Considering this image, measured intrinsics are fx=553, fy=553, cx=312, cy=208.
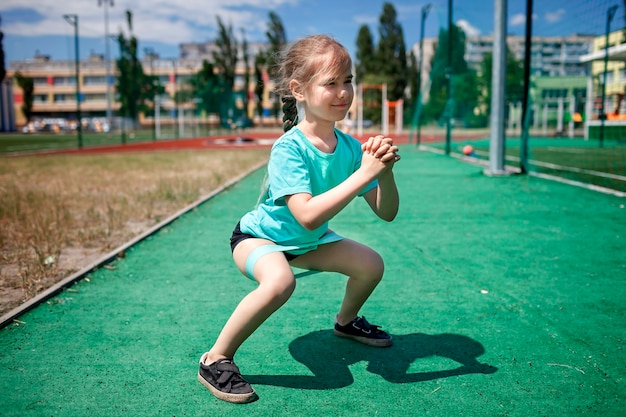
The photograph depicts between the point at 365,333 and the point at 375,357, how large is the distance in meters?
0.16

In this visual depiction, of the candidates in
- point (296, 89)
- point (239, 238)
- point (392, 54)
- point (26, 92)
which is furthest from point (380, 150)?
point (26, 92)

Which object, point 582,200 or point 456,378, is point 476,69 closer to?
point 582,200

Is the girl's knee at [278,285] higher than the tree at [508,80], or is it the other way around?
the tree at [508,80]

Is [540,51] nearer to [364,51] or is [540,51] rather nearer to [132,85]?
[132,85]

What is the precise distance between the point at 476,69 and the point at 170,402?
1312 cm

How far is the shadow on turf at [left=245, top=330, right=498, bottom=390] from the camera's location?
2365 mm

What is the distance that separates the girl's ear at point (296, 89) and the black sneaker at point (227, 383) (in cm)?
114

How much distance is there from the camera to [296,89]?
2.36 m

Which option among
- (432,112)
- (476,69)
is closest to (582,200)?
(476,69)

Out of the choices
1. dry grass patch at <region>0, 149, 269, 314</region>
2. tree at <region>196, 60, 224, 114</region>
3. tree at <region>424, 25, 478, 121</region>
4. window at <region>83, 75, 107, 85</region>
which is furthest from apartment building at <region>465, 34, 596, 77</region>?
window at <region>83, 75, 107, 85</region>

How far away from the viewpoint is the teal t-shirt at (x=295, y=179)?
217 cm

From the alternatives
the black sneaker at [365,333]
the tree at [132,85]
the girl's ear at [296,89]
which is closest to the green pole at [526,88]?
the black sneaker at [365,333]

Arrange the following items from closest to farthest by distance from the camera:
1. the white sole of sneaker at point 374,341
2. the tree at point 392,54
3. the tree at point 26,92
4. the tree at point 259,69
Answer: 1. the white sole of sneaker at point 374,341
2. the tree at point 392,54
3. the tree at point 259,69
4. the tree at point 26,92

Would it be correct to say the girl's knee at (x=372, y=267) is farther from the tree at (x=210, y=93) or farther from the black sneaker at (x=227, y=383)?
the tree at (x=210, y=93)
